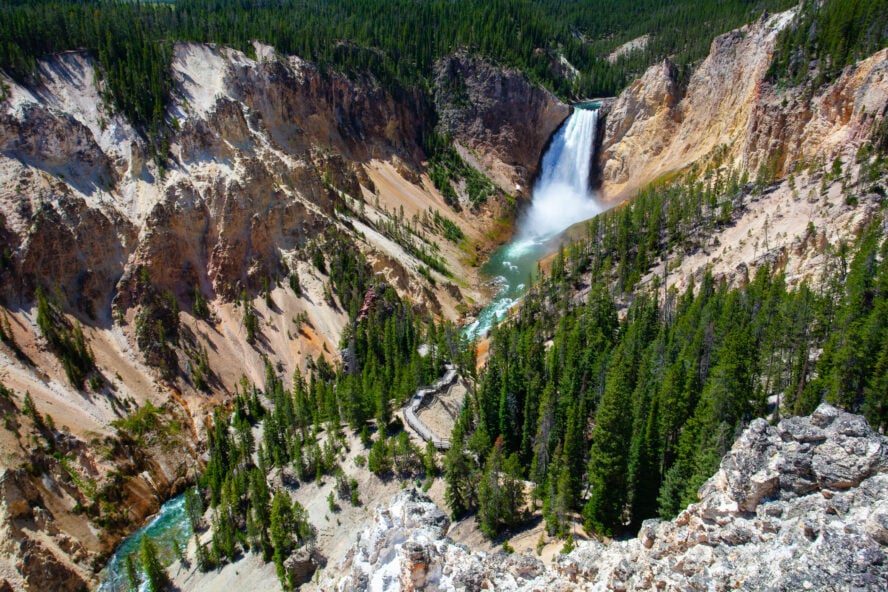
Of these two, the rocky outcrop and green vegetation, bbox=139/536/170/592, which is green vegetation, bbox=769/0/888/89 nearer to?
the rocky outcrop

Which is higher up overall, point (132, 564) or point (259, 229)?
point (259, 229)

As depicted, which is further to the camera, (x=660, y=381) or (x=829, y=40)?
(x=829, y=40)

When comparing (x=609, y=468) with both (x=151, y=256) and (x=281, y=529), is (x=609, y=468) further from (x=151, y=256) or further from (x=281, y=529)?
(x=151, y=256)

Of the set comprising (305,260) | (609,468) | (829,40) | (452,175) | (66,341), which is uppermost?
(66,341)

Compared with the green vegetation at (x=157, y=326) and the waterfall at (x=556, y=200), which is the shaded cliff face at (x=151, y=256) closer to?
the green vegetation at (x=157, y=326)

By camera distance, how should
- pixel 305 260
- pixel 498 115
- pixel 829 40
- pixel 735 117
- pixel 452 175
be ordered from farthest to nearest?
pixel 498 115, pixel 452 175, pixel 735 117, pixel 305 260, pixel 829 40

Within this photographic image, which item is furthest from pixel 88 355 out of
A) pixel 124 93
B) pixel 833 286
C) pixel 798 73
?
pixel 798 73

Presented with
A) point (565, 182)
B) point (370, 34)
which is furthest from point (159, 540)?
point (370, 34)

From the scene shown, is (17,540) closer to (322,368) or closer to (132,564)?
(132,564)
